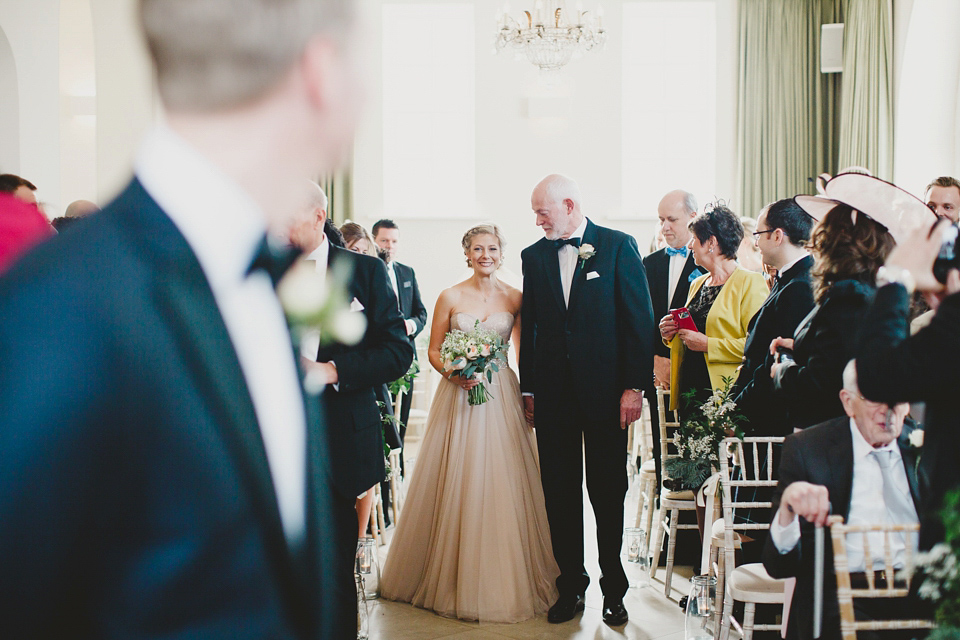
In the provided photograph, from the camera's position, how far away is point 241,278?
756 mm

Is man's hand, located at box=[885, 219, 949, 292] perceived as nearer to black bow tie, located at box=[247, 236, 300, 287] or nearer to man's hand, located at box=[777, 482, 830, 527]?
man's hand, located at box=[777, 482, 830, 527]

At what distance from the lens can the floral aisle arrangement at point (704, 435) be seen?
12.3ft

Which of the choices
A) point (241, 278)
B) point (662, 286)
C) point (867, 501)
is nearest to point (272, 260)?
point (241, 278)

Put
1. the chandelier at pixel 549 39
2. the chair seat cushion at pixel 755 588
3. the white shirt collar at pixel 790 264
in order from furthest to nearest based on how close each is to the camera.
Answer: the chandelier at pixel 549 39
the white shirt collar at pixel 790 264
the chair seat cushion at pixel 755 588

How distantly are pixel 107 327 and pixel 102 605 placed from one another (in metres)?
0.22

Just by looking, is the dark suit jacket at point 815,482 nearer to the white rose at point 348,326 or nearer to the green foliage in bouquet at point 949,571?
the green foliage in bouquet at point 949,571

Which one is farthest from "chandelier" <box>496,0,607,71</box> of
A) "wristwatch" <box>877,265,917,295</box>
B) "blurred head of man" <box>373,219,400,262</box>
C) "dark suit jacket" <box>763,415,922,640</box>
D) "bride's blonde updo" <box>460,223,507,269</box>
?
"wristwatch" <box>877,265,917,295</box>

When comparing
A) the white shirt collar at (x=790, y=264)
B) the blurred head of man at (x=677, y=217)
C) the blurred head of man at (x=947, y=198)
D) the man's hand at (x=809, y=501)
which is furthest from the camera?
the blurred head of man at (x=677, y=217)

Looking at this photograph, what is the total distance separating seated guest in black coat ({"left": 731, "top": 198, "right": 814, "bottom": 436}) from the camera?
11.3 feet

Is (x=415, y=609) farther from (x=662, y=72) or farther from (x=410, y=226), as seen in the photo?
(x=662, y=72)

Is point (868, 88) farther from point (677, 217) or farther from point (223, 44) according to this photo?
point (223, 44)

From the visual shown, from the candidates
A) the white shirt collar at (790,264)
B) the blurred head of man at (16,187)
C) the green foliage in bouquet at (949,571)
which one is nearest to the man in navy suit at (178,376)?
the green foliage in bouquet at (949,571)

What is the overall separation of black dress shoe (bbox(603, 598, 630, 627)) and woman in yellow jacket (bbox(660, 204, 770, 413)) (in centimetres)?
103

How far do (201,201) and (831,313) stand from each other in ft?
8.06
